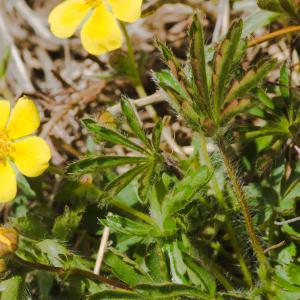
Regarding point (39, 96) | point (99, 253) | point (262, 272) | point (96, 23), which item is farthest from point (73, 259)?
point (39, 96)

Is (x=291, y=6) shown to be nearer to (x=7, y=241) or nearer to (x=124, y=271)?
(x=124, y=271)

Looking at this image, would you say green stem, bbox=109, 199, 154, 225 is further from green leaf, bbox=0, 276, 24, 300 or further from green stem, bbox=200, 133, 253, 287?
green leaf, bbox=0, 276, 24, 300

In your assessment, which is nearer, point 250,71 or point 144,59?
point 250,71

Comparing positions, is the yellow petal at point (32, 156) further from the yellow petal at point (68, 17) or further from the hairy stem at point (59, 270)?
the yellow petal at point (68, 17)

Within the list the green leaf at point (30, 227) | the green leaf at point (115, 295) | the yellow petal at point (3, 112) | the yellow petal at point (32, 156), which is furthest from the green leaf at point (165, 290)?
the yellow petal at point (3, 112)

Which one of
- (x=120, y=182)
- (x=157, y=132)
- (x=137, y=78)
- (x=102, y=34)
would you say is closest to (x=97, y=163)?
(x=120, y=182)

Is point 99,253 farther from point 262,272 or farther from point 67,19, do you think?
point 67,19
